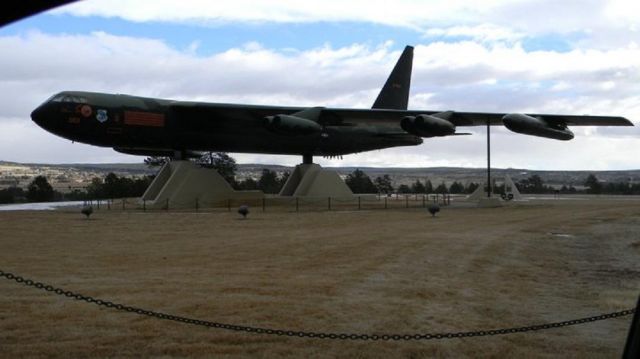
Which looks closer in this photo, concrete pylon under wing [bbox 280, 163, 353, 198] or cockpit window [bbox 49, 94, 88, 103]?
cockpit window [bbox 49, 94, 88, 103]

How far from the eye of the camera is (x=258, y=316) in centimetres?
873

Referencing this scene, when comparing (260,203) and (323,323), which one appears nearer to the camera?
(323,323)

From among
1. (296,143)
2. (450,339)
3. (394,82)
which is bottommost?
(450,339)

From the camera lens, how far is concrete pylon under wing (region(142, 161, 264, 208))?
3659cm

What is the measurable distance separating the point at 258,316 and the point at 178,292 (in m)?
2.20

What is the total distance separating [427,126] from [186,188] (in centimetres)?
1360

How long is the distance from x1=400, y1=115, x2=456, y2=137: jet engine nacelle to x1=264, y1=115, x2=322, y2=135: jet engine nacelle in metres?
4.57

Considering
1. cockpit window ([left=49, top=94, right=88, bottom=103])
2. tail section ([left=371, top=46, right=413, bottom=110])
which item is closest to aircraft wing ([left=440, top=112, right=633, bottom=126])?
tail section ([left=371, top=46, right=413, bottom=110])

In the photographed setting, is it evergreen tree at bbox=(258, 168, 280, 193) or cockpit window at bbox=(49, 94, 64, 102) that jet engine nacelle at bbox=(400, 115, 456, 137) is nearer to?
cockpit window at bbox=(49, 94, 64, 102)

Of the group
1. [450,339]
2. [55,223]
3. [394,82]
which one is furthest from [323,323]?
[394,82]

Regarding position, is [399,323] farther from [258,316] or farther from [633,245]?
[633,245]

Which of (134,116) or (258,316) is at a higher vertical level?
(134,116)

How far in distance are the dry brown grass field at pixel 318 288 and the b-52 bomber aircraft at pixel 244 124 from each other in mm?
9542

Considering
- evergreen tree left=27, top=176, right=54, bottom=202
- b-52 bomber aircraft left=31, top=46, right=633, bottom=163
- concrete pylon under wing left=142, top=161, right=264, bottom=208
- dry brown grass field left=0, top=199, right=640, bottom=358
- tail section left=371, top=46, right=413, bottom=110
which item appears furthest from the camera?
evergreen tree left=27, top=176, right=54, bottom=202
